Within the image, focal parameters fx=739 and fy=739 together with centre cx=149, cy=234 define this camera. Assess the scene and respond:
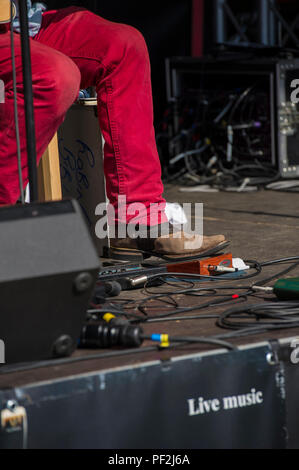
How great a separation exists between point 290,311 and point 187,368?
11.7 inches

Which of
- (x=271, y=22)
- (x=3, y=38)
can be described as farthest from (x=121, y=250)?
(x=271, y=22)

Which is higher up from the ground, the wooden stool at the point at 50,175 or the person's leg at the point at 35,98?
the person's leg at the point at 35,98

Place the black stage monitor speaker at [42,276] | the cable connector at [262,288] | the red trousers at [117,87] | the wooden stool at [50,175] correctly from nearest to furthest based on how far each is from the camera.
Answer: the black stage monitor speaker at [42,276] < the cable connector at [262,288] < the red trousers at [117,87] < the wooden stool at [50,175]

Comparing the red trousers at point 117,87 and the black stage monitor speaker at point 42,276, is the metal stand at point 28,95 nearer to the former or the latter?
the black stage monitor speaker at point 42,276

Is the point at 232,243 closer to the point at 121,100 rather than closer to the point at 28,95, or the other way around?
the point at 121,100

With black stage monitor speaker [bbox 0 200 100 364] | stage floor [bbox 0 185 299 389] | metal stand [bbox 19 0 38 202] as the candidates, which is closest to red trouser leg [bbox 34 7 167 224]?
stage floor [bbox 0 185 299 389]

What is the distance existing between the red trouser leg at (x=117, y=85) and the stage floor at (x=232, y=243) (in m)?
0.33

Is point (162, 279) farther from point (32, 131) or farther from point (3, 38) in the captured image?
point (3, 38)

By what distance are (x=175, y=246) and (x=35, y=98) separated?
20.0 inches

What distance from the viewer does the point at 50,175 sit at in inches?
82.1

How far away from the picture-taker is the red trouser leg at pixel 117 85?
1.81 meters

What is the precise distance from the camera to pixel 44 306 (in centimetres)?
107

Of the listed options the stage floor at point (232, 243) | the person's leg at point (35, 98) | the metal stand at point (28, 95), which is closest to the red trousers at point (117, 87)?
the person's leg at point (35, 98)

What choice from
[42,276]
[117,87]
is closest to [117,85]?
[117,87]
